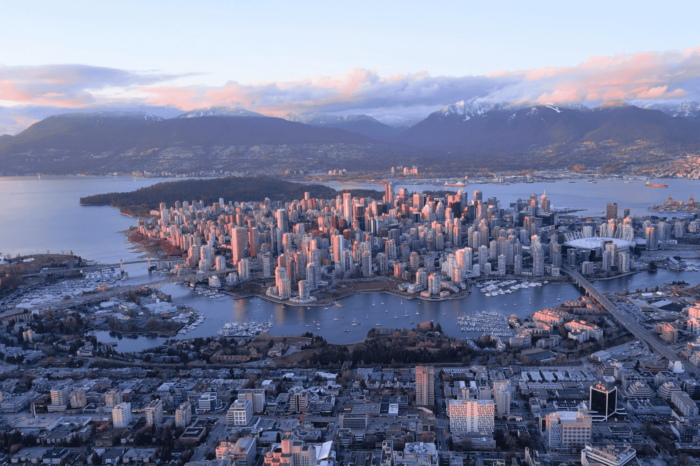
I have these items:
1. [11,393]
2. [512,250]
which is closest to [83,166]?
[512,250]

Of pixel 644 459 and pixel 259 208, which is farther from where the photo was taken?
A: pixel 259 208

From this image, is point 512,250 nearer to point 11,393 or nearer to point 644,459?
point 644,459

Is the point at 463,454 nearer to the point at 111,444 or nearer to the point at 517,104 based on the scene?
the point at 111,444

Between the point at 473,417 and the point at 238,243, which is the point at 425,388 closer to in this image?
the point at 473,417

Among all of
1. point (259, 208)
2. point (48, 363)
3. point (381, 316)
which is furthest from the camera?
point (259, 208)

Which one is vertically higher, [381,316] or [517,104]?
[517,104]

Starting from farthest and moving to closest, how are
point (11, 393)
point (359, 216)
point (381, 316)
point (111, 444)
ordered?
point (359, 216) < point (381, 316) < point (11, 393) < point (111, 444)

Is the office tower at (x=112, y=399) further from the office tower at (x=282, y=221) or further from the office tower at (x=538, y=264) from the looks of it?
the office tower at (x=282, y=221)

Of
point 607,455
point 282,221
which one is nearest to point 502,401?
point 607,455
